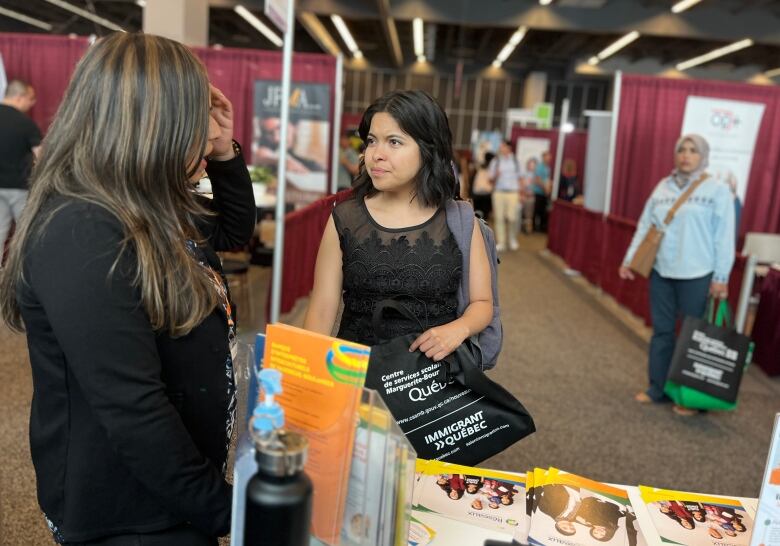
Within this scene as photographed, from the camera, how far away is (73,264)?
2.68ft

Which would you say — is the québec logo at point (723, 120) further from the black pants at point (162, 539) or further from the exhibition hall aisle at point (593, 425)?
the black pants at point (162, 539)

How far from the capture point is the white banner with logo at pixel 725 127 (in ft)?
18.4

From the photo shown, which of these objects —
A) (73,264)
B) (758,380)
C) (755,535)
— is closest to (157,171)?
(73,264)

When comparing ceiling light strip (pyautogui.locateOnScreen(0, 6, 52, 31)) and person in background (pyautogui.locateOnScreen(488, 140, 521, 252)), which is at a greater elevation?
ceiling light strip (pyautogui.locateOnScreen(0, 6, 52, 31))

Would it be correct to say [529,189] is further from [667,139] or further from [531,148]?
[667,139]

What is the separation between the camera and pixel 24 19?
1098 cm

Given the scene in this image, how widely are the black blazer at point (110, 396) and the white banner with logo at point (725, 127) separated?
5604 mm

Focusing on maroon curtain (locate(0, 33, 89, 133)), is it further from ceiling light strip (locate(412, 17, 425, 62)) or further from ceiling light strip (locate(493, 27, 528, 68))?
ceiling light strip (locate(493, 27, 528, 68))

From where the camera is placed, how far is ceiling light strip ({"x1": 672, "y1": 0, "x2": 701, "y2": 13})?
1144 cm

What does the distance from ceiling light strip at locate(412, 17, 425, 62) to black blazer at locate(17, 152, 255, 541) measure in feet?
41.7

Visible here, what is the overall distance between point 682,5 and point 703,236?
10025 millimetres

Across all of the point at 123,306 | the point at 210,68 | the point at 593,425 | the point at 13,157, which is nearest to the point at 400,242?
the point at 123,306

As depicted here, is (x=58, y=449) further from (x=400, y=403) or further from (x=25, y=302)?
(x=400, y=403)

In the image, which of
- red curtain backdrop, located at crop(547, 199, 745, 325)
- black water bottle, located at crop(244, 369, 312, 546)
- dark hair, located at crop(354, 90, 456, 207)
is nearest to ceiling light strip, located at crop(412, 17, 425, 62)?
red curtain backdrop, located at crop(547, 199, 745, 325)
